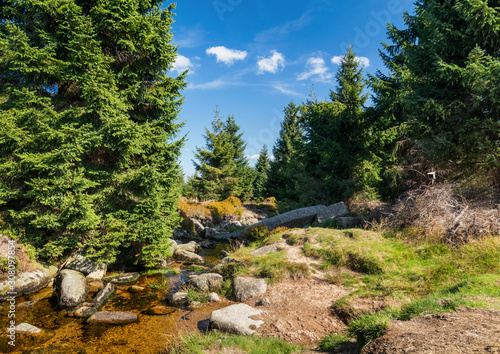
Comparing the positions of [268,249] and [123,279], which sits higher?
[268,249]

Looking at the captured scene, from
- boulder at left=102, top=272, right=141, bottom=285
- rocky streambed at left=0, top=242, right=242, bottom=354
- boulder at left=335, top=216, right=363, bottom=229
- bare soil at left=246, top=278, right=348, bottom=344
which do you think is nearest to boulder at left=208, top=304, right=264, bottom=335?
bare soil at left=246, top=278, right=348, bottom=344

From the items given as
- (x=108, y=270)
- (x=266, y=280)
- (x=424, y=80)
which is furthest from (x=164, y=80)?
(x=424, y=80)

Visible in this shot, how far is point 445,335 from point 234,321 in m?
3.98

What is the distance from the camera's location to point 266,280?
8.16 meters

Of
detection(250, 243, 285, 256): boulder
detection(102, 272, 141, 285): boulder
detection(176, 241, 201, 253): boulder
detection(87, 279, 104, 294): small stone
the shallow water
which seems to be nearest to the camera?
the shallow water

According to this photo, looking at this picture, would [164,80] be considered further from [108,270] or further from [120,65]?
[108,270]

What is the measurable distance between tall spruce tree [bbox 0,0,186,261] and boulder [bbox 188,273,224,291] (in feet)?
8.22

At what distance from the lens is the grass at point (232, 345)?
14.8 ft

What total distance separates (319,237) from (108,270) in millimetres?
8650

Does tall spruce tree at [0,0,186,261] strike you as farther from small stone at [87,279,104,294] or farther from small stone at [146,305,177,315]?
small stone at [146,305,177,315]

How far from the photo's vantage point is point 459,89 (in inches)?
390

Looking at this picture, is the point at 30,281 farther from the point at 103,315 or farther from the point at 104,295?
the point at 103,315

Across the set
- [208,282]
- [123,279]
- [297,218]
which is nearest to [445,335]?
[208,282]

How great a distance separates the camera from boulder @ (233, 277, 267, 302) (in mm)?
7617
